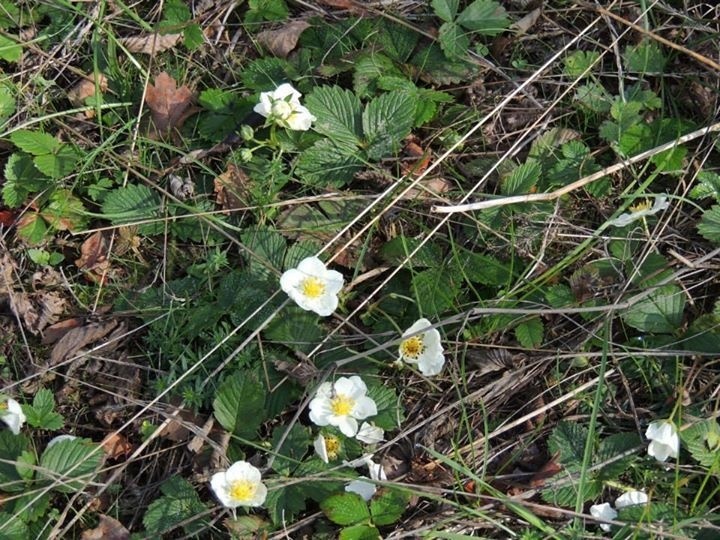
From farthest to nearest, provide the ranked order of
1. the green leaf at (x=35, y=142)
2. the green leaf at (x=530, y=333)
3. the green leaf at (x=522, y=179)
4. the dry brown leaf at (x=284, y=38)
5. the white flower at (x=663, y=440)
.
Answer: the dry brown leaf at (x=284, y=38) < the green leaf at (x=35, y=142) < the green leaf at (x=522, y=179) < the green leaf at (x=530, y=333) < the white flower at (x=663, y=440)

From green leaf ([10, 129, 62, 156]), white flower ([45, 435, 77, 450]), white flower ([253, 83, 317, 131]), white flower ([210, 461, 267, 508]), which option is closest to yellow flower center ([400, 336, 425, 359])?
white flower ([210, 461, 267, 508])

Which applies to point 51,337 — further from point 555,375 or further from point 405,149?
point 555,375

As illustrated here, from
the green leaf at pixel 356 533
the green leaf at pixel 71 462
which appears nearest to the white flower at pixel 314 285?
the green leaf at pixel 356 533

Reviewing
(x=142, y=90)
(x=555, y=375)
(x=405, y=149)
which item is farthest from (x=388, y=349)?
(x=142, y=90)

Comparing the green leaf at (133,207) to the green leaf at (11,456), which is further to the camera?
the green leaf at (133,207)

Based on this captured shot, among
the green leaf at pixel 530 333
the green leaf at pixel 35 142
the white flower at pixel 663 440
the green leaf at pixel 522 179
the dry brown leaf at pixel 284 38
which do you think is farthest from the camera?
the dry brown leaf at pixel 284 38

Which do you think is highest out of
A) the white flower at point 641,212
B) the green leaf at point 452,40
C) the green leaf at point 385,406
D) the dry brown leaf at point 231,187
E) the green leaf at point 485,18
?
the green leaf at point 485,18

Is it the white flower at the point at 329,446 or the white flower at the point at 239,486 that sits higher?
the white flower at the point at 329,446

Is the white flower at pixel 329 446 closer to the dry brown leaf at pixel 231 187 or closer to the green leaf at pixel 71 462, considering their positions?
the green leaf at pixel 71 462
